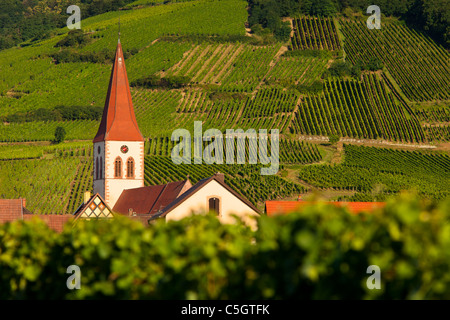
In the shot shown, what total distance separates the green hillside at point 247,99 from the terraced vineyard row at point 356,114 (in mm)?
189

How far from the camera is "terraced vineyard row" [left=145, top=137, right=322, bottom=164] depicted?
76.0 metres

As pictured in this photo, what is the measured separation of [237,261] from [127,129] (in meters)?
42.0

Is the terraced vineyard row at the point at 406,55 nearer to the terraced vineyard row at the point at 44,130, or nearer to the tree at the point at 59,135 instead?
the terraced vineyard row at the point at 44,130

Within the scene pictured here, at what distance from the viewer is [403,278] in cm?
854

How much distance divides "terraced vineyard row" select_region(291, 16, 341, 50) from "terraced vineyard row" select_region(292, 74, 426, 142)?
53.6 ft

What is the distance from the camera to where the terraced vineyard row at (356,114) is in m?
86.9

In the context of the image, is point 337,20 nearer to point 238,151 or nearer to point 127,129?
point 238,151

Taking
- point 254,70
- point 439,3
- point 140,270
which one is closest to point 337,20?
point 439,3

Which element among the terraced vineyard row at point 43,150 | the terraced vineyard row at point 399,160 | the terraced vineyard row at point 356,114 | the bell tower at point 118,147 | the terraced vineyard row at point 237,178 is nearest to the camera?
the bell tower at point 118,147

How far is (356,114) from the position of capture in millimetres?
91250

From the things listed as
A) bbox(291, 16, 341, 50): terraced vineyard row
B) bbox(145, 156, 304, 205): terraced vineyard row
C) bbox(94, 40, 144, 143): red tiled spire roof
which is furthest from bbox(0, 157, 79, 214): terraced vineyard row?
bbox(291, 16, 341, 50): terraced vineyard row

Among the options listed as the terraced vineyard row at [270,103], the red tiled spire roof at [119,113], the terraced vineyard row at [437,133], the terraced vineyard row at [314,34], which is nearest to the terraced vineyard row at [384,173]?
the terraced vineyard row at [437,133]

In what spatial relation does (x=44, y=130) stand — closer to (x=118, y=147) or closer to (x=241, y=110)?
(x=241, y=110)

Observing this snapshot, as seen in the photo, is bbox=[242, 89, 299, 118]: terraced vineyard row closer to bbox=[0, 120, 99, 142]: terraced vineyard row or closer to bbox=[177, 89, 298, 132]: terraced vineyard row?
bbox=[177, 89, 298, 132]: terraced vineyard row
